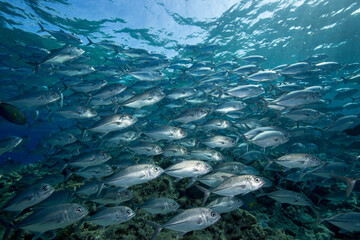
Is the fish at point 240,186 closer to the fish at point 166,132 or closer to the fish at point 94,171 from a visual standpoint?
the fish at point 166,132

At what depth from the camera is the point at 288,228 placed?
192 inches

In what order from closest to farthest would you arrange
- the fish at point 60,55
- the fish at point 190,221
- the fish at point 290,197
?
the fish at point 190,221, the fish at point 290,197, the fish at point 60,55

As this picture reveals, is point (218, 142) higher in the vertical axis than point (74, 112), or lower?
lower

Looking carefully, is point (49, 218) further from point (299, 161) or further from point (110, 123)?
point (299, 161)

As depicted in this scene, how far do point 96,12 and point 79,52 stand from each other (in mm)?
9989

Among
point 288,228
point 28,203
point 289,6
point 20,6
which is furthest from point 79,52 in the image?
point 289,6

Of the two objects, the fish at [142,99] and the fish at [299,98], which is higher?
the fish at [142,99]

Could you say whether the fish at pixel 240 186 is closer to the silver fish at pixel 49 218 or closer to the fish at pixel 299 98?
the silver fish at pixel 49 218

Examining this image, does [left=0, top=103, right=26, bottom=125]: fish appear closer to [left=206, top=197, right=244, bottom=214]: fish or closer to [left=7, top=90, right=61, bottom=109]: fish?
[left=7, top=90, right=61, bottom=109]: fish

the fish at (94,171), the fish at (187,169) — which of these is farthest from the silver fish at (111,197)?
the fish at (187,169)

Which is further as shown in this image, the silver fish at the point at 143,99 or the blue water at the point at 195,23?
the blue water at the point at 195,23

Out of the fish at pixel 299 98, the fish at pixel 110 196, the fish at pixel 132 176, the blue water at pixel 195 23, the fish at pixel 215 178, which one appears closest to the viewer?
the fish at pixel 132 176

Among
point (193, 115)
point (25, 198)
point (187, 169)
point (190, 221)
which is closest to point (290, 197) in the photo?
point (187, 169)

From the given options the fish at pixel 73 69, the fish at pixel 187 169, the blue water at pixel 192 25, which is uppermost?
the blue water at pixel 192 25
